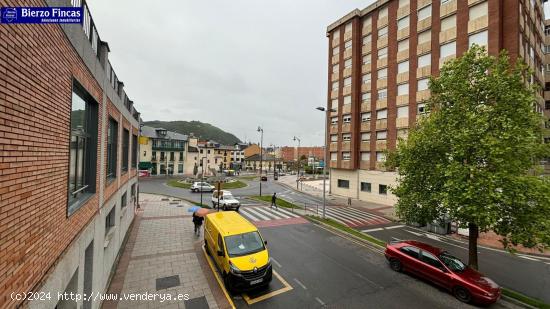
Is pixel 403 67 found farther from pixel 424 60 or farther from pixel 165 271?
pixel 165 271

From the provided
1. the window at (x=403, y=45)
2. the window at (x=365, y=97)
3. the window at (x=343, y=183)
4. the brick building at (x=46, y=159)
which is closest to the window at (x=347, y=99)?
the window at (x=365, y=97)

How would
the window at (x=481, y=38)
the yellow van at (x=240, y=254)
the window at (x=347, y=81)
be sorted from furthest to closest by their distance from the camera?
1. the window at (x=347, y=81)
2. the window at (x=481, y=38)
3. the yellow van at (x=240, y=254)

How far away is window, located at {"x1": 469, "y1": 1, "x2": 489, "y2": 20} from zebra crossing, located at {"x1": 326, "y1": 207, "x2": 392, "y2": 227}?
68.0 feet

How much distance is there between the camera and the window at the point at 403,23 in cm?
2793

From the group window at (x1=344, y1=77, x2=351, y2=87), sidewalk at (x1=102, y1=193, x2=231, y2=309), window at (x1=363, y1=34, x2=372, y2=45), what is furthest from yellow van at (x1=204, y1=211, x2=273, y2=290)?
window at (x1=363, y1=34, x2=372, y2=45)

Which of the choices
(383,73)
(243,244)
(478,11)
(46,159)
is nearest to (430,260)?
(243,244)

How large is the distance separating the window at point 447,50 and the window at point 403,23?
18.8 feet

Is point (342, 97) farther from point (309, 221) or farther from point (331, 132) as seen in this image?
point (309, 221)

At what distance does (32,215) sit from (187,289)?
6.90 metres

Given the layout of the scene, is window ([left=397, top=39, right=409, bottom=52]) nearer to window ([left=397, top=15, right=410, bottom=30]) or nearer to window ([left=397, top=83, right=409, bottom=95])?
window ([left=397, top=15, right=410, bottom=30])

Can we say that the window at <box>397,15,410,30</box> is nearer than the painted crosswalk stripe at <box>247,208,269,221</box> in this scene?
No

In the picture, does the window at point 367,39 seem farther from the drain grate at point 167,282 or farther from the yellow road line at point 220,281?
the drain grate at point 167,282

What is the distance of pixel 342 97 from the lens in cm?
3478

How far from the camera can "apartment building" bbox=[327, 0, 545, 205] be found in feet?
71.1
